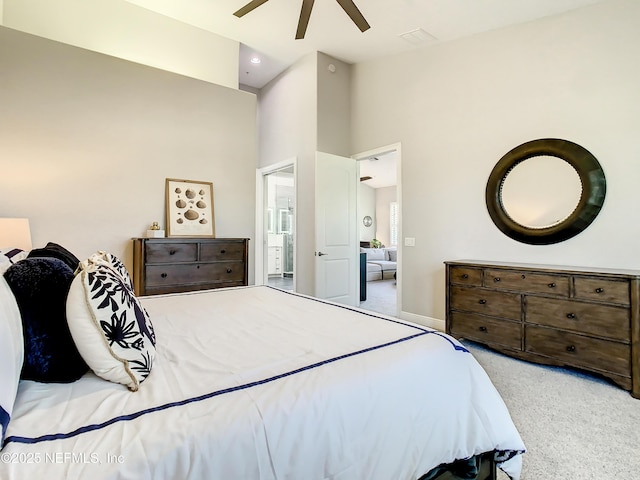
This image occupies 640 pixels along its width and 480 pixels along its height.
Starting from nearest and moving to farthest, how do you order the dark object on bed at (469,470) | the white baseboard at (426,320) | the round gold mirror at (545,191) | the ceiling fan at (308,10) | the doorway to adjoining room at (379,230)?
the dark object on bed at (469,470) → the ceiling fan at (308,10) → the round gold mirror at (545,191) → the white baseboard at (426,320) → the doorway to adjoining room at (379,230)

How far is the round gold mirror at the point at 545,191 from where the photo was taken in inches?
108

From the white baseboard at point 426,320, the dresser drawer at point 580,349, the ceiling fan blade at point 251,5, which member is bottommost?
the white baseboard at point 426,320

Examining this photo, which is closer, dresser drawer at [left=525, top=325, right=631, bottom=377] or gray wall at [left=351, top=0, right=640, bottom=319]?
dresser drawer at [left=525, top=325, right=631, bottom=377]

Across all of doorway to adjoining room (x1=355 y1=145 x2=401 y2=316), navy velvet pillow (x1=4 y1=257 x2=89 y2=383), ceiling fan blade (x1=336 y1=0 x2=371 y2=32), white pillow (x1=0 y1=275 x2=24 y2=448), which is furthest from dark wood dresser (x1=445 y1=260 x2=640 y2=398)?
white pillow (x1=0 y1=275 x2=24 y2=448)

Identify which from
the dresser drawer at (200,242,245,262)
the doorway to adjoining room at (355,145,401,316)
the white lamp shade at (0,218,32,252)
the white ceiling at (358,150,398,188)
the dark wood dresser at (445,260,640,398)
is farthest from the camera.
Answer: the white ceiling at (358,150,398,188)

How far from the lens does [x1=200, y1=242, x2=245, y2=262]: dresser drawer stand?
3.31 metres

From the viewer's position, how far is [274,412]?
80 centimetres

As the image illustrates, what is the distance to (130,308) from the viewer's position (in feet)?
3.31

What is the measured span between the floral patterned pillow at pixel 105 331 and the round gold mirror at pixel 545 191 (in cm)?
330

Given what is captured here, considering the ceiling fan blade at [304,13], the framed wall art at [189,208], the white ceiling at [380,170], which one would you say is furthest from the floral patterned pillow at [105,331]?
the white ceiling at [380,170]

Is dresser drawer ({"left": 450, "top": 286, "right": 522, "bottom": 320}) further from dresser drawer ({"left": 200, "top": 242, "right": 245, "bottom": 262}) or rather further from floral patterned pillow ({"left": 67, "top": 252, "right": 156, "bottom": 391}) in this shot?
floral patterned pillow ({"left": 67, "top": 252, "right": 156, "bottom": 391})

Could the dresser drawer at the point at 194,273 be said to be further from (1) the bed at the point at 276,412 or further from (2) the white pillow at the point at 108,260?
(1) the bed at the point at 276,412

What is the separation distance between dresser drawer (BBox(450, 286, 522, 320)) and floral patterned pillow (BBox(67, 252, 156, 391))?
288 centimetres

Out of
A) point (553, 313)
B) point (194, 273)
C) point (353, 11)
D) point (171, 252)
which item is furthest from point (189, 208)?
point (553, 313)
